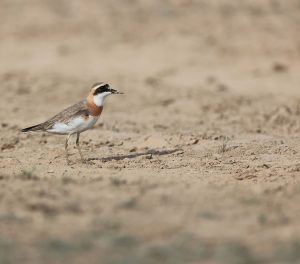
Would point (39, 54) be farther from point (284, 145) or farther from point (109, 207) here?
point (109, 207)

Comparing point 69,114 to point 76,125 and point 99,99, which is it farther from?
point 99,99

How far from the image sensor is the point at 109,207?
8375 mm

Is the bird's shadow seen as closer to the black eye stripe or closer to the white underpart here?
the white underpart

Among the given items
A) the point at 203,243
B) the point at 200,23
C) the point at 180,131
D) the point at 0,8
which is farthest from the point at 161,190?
the point at 0,8

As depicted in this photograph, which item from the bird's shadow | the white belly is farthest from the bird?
the bird's shadow

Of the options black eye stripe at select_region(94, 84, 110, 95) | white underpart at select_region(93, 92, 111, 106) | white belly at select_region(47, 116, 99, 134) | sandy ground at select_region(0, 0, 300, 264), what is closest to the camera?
sandy ground at select_region(0, 0, 300, 264)

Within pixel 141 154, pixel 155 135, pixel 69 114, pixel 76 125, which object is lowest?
pixel 141 154

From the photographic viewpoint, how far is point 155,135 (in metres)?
13.4

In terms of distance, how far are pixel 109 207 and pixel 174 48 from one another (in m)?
13.3

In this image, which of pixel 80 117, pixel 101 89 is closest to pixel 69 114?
pixel 80 117

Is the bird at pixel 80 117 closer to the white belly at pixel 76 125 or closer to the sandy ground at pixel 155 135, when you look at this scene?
the white belly at pixel 76 125

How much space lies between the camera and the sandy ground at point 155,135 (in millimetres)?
7746

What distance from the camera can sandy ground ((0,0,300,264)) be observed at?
7746 millimetres

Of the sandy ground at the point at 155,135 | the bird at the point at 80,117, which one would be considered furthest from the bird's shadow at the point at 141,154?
the bird at the point at 80,117
